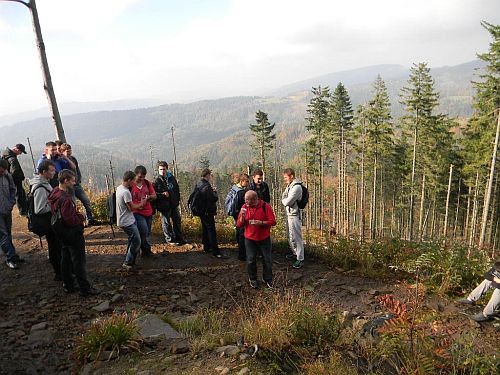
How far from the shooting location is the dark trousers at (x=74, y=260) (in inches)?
214

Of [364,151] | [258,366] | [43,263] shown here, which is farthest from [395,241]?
[364,151]

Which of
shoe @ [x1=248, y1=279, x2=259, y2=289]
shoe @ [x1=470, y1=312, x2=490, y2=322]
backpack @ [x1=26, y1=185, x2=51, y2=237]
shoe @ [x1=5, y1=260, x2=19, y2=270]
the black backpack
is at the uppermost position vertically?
backpack @ [x1=26, y1=185, x2=51, y2=237]

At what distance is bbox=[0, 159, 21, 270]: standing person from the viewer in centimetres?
636

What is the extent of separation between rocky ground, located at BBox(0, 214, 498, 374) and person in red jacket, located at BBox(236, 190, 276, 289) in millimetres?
345

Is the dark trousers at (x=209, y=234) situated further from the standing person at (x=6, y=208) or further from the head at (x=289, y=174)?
the standing person at (x=6, y=208)

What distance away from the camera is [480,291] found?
18.7ft

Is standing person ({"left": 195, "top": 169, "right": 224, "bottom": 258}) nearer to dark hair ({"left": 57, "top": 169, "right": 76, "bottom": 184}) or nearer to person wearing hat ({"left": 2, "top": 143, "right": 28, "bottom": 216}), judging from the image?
dark hair ({"left": 57, "top": 169, "right": 76, "bottom": 184})

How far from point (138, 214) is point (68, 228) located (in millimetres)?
1748

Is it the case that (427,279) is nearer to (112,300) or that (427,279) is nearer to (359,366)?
(359,366)

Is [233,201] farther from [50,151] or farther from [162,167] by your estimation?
[50,151]

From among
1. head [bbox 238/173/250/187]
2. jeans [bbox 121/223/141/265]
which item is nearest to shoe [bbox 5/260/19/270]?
jeans [bbox 121/223/141/265]

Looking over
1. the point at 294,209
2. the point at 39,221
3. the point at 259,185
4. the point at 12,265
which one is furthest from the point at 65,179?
the point at 294,209

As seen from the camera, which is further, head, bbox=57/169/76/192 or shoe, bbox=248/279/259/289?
shoe, bbox=248/279/259/289

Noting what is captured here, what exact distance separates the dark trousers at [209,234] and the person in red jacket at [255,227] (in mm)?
1378
